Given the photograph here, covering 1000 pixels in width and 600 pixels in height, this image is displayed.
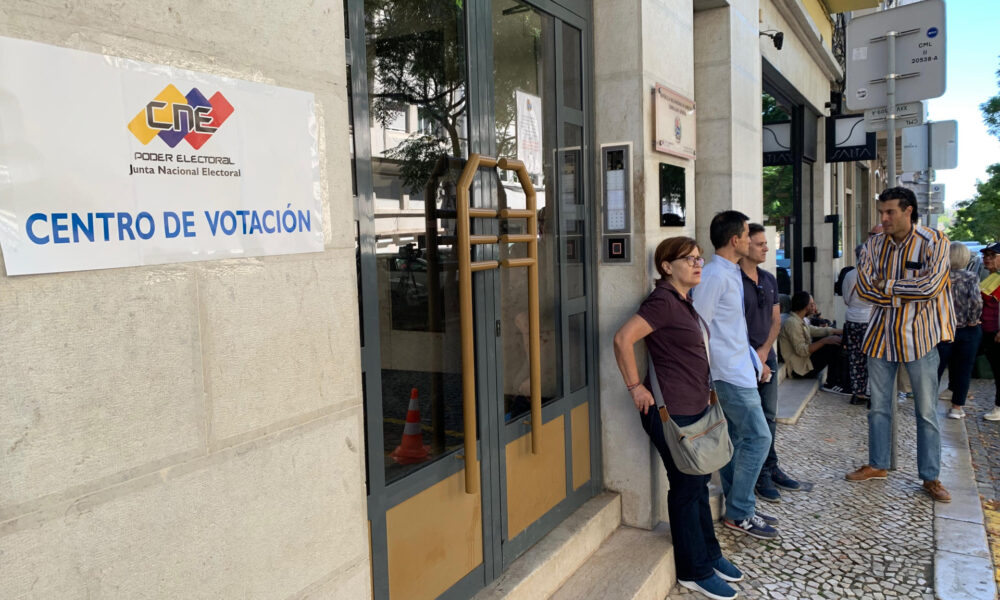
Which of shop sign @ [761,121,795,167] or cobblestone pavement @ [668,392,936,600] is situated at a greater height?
shop sign @ [761,121,795,167]

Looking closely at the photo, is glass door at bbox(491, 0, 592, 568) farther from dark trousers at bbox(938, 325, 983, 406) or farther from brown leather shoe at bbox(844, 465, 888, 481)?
dark trousers at bbox(938, 325, 983, 406)

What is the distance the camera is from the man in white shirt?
410cm

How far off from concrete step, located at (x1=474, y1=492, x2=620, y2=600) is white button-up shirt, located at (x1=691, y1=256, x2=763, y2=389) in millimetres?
1007

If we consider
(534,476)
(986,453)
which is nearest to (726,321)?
(534,476)

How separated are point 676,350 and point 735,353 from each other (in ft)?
2.34

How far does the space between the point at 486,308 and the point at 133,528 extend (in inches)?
71.2

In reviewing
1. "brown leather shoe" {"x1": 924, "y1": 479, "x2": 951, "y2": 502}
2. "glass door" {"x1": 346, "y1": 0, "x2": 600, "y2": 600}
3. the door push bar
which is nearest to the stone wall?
"glass door" {"x1": 346, "y1": 0, "x2": 600, "y2": 600}

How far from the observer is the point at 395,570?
255cm

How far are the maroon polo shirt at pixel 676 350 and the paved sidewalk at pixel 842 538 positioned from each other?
107 centimetres

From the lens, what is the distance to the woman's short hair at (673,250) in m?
3.68

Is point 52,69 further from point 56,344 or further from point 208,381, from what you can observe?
point 208,381

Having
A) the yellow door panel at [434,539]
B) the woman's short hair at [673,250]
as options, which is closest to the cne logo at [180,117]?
the yellow door panel at [434,539]

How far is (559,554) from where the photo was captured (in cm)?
347

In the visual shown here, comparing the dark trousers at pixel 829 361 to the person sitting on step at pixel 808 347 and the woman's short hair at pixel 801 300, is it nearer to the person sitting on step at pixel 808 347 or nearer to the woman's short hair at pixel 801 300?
the person sitting on step at pixel 808 347
